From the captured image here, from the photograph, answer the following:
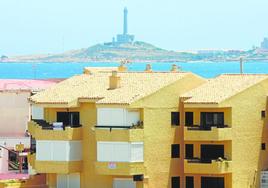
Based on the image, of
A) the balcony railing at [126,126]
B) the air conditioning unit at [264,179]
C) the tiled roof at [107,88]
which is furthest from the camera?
the air conditioning unit at [264,179]

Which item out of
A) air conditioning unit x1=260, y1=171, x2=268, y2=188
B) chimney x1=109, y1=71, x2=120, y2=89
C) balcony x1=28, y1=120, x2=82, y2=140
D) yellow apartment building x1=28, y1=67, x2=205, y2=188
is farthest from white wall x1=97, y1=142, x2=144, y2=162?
air conditioning unit x1=260, y1=171, x2=268, y2=188

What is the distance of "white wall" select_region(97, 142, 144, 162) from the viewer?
49.6 m

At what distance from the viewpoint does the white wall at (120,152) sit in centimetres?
4962

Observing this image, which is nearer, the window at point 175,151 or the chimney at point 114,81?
the window at point 175,151

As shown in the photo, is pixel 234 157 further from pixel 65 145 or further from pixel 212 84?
pixel 65 145

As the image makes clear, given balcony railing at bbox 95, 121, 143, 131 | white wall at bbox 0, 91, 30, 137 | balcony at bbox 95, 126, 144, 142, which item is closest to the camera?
balcony at bbox 95, 126, 144, 142

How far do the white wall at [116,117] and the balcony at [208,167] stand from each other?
2.74 meters

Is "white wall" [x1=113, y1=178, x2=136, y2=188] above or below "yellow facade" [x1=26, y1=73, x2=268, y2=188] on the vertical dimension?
below

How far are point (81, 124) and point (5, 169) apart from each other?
12.1m

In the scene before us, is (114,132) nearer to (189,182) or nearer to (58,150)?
(58,150)

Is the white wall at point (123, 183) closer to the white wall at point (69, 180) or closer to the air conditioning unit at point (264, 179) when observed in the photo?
the white wall at point (69, 180)

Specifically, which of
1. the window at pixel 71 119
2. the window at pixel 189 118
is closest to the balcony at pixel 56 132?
the window at pixel 71 119

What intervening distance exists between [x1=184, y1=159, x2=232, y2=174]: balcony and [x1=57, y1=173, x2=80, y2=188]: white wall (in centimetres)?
448

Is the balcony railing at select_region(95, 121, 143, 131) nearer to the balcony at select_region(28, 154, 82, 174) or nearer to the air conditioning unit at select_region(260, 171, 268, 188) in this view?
the balcony at select_region(28, 154, 82, 174)
